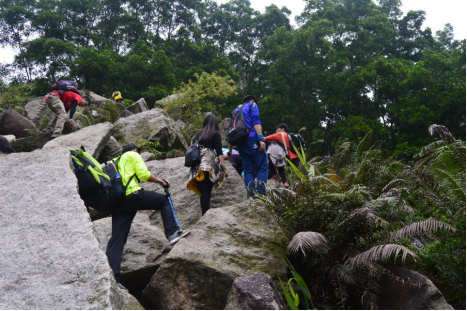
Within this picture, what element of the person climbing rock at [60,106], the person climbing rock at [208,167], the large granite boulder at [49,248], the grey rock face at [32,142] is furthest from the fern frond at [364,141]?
the grey rock face at [32,142]

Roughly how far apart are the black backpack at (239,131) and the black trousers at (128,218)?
186 centimetres

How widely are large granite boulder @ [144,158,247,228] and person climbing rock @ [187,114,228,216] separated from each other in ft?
1.99

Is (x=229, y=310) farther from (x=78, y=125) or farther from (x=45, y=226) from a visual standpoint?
(x=78, y=125)

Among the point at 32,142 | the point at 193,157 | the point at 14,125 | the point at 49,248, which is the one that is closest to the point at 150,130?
the point at 32,142

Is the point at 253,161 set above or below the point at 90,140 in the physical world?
below

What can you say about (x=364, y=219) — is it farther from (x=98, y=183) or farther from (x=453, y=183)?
(x=98, y=183)

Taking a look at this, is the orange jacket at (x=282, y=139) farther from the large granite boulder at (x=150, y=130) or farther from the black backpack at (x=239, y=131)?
the large granite boulder at (x=150, y=130)

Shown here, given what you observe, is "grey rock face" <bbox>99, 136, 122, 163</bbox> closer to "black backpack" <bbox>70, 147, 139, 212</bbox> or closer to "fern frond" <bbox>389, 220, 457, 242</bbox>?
"black backpack" <bbox>70, 147, 139, 212</bbox>

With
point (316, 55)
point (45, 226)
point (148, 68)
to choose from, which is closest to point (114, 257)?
point (45, 226)

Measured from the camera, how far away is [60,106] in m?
10.5

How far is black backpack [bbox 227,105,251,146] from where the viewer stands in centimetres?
643

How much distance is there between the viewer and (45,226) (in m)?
4.32

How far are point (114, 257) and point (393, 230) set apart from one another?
308 cm

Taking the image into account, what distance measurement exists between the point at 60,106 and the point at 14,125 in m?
4.50
